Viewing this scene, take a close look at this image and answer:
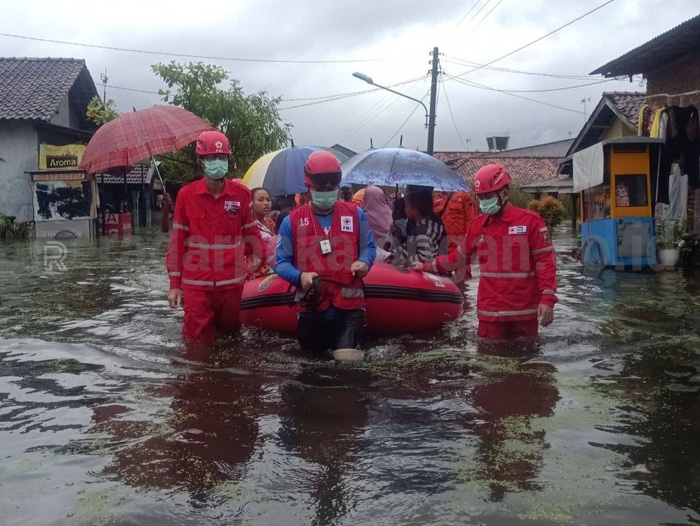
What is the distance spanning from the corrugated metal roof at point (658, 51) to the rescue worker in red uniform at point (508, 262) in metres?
8.02

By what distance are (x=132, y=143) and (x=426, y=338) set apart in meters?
3.42

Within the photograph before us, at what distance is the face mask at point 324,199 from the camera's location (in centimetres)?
512

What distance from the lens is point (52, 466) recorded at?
364 cm

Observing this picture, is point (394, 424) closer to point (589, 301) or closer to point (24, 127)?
point (589, 301)

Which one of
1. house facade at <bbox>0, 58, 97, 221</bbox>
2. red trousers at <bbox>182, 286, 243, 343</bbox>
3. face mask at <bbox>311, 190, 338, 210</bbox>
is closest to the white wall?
house facade at <bbox>0, 58, 97, 221</bbox>

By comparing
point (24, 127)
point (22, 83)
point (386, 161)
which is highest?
point (22, 83)

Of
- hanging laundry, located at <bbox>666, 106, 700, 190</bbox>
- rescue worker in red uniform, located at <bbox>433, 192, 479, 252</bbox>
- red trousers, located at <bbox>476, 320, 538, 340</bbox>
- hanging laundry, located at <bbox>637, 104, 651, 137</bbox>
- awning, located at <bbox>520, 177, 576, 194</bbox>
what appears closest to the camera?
red trousers, located at <bbox>476, 320, 538, 340</bbox>

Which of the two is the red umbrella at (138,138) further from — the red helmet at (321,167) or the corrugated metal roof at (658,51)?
the corrugated metal roof at (658,51)

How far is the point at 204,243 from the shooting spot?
19.0ft

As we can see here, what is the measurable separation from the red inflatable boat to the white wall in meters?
20.5

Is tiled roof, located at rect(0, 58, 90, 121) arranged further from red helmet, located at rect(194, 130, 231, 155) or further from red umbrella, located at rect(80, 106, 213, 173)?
red helmet, located at rect(194, 130, 231, 155)

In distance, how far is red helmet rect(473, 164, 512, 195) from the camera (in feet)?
17.6

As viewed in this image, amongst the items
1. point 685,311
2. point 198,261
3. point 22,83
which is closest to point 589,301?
point 685,311

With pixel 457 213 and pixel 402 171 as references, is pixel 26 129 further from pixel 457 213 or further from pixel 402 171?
pixel 402 171
